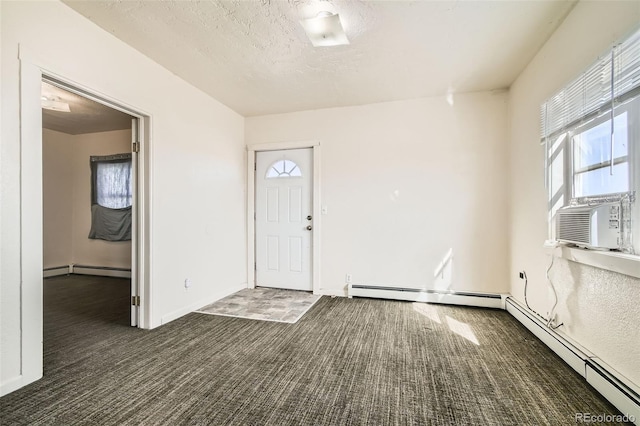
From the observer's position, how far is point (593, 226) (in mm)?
1734

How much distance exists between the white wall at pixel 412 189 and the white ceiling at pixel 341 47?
14.5 inches

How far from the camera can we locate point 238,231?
4.07 meters

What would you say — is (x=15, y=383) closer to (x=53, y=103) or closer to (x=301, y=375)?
(x=301, y=375)

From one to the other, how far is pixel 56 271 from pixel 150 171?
13.7 ft

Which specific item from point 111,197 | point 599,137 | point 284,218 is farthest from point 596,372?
point 111,197

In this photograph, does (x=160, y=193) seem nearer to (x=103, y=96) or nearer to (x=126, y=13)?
(x=103, y=96)

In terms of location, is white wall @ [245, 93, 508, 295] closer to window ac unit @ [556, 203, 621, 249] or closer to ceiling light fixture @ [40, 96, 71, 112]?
window ac unit @ [556, 203, 621, 249]

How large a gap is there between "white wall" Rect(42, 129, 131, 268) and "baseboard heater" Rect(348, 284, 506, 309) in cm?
423

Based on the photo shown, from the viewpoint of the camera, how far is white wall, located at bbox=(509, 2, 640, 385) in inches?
61.7

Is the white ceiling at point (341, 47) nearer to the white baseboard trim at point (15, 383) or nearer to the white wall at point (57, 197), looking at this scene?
the white baseboard trim at point (15, 383)

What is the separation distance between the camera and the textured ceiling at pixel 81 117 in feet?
11.3
